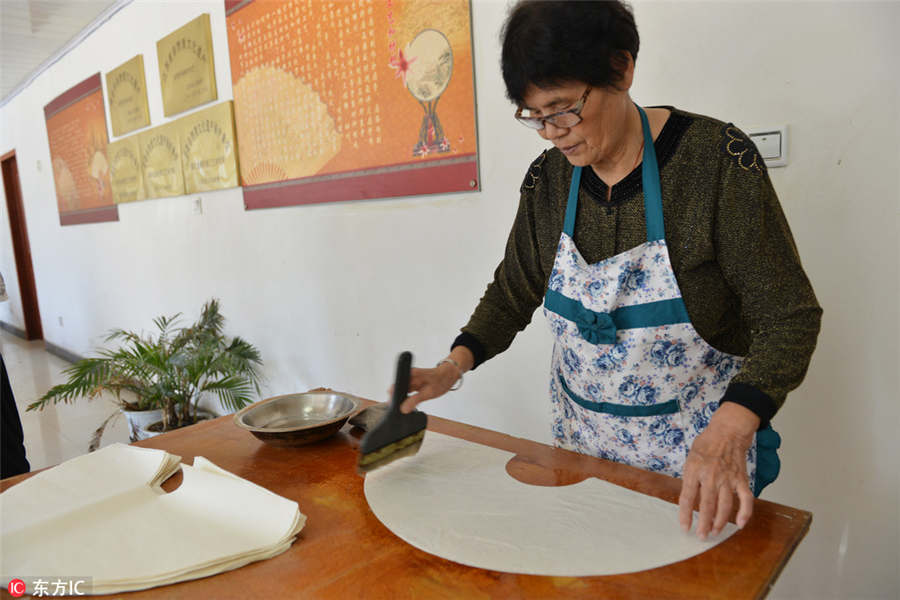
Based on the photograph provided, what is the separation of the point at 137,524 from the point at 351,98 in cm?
205

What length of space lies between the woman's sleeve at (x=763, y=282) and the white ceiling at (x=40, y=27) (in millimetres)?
4863

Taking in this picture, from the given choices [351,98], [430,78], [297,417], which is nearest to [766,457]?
[297,417]

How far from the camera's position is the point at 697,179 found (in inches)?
43.7

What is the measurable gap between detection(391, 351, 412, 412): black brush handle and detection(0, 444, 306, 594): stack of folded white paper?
252mm

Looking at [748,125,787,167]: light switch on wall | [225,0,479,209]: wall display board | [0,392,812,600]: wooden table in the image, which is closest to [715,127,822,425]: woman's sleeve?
[0,392,812,600]: wooden table

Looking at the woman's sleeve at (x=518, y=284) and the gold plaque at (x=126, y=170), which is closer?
the woman's sleeve at (x=518, y=284)

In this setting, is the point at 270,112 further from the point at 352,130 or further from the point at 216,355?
the point at 216,355

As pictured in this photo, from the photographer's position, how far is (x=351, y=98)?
2623 mm

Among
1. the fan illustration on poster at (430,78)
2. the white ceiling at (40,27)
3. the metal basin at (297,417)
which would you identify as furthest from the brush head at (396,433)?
the white ceiling at (40,27)

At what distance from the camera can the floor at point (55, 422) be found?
3699 mm

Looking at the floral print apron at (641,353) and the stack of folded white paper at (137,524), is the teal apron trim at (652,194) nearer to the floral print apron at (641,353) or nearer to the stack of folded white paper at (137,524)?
the floral print apron at (641,353)

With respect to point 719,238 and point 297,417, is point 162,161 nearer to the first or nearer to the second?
point 297,417

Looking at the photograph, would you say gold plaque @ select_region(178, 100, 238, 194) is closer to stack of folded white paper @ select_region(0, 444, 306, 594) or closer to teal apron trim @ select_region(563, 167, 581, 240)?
stack of folded white paper @ select_region(0, 444, 306, 594)

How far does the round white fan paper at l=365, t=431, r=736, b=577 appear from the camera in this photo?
34.6 inches
